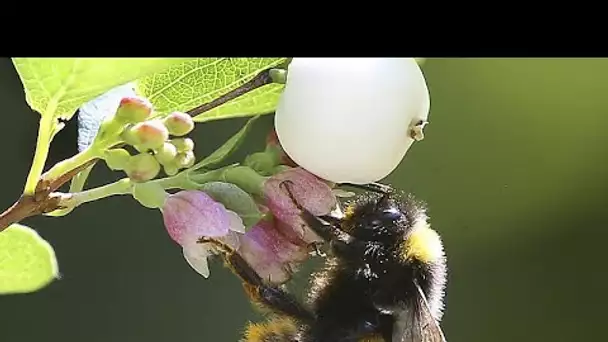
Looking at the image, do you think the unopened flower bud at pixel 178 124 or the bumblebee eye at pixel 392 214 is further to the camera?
the bumblebee eye at pixel 392 214

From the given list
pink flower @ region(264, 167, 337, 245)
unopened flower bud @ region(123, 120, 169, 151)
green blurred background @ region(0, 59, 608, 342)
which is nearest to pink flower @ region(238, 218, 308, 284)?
pink flower @ region(264, 167, 337, 245)

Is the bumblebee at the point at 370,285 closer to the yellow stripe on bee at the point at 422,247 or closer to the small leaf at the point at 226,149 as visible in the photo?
the yellow stripe on bee at the point at 422,247

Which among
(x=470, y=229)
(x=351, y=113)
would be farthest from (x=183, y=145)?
(x=470, y=229)

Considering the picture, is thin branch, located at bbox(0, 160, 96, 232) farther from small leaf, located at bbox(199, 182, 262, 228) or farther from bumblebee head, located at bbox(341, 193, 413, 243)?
bumblebee head, located at bbox(341, 193, 413, 243)

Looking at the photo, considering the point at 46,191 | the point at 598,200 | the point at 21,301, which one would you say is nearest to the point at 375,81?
the point at 46,191

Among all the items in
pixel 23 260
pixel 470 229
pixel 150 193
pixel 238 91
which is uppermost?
pixel 470 229

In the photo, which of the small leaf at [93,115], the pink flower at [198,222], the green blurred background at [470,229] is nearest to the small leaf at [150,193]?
the pink flower at [198,222]

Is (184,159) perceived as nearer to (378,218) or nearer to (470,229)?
(378,218)
